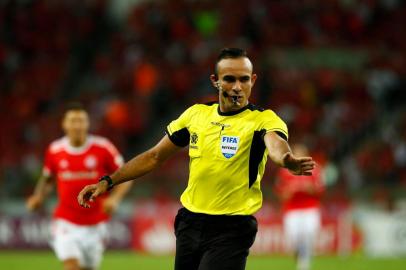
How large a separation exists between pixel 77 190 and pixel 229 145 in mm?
4116

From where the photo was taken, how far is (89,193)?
6371 millimetres

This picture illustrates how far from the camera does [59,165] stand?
1023 cm

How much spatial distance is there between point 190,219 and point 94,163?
12.9 ft

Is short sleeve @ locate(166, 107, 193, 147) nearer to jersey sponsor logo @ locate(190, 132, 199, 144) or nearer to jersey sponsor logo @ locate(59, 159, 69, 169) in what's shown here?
jersey sponsor logo @ locate(190, 132, 199, 144)

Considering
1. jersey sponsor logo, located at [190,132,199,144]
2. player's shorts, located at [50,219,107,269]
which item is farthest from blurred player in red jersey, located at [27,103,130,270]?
→ jersey sponsor logo, located at [190,132,199,144]

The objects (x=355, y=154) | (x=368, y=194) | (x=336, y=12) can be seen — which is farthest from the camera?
(x=336, y=12)

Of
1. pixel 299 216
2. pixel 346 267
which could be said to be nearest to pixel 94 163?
pixel 299 216

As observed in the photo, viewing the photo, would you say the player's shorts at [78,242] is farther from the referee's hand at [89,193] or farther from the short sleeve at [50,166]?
the referee's hand at [89,193]

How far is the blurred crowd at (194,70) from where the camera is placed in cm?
2042

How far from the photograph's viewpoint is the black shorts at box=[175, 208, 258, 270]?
20.4 feet

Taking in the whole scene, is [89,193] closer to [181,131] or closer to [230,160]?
[181,131]

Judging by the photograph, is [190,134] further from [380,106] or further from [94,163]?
[380,106]

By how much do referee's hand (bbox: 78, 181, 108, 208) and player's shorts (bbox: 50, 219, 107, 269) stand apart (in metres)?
3.57

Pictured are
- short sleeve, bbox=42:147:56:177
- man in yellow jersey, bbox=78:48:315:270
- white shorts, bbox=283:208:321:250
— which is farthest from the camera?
white shorts, bbox=283:208:321:250
